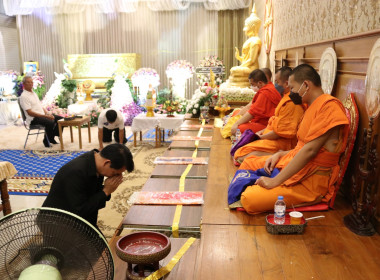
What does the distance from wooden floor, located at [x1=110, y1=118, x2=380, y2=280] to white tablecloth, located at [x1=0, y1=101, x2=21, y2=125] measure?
7.93 meters

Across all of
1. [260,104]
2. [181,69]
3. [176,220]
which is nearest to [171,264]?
[176,220]

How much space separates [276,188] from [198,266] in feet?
2.81

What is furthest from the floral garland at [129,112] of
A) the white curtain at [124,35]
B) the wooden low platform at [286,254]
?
the wooden low platform at [286,254]

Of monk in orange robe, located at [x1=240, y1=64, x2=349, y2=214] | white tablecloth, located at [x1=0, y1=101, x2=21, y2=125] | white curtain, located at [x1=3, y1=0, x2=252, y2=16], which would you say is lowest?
white tablecloth, located at [x1=0, y1=101, x2=21, y2=125]

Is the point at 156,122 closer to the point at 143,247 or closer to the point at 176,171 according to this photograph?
the point at 176,171

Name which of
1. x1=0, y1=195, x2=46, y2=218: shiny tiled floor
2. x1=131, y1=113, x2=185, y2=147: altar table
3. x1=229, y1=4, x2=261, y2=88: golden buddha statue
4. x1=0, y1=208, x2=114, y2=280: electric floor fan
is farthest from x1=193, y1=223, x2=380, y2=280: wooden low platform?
x1=229, y1=4, x2=261, y2=88: golden buddha statue

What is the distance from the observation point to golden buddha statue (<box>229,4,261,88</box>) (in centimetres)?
692

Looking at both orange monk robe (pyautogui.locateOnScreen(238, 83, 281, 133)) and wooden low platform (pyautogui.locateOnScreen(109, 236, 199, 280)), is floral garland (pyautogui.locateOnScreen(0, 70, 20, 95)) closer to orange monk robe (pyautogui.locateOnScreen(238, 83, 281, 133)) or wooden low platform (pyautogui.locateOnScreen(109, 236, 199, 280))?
orange monk robe (pyautogui.locateOnScreen(238, 83, 281, 133))

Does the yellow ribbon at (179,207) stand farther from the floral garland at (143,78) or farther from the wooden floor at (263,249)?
the floral garland at (143,78)

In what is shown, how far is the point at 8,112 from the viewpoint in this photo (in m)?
9.24

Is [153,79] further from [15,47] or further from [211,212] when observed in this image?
[211,212]

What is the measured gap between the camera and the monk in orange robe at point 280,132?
124 inches

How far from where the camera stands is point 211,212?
254cm

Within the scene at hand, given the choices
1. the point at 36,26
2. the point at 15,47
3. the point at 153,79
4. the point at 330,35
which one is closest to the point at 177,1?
the point at 153,79
